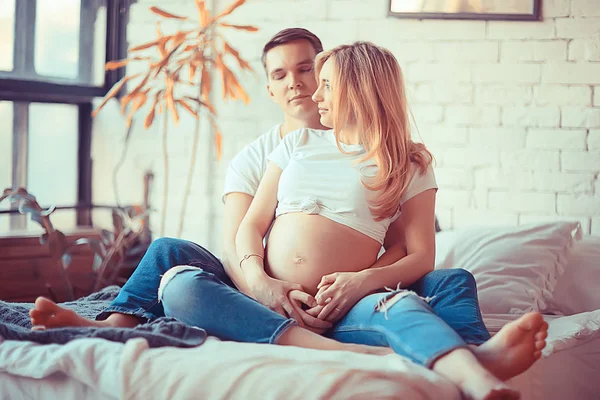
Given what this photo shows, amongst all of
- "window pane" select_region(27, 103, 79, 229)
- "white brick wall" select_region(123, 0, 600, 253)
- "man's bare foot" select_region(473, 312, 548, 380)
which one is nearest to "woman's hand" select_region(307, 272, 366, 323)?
"man's bare foot" select_region(473, 312, 548, 380)

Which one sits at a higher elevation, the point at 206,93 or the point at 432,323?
the point at 206,93

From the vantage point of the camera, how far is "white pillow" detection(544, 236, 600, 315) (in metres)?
2.30

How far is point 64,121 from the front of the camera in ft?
11.2

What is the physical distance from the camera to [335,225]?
1872 millimetres

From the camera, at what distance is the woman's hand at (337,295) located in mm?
1730

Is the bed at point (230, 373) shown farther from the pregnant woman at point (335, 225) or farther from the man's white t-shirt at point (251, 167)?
the man's white t-shirt at point (251, 167)

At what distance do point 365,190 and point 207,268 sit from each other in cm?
43

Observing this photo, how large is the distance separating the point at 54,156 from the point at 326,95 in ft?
5.91

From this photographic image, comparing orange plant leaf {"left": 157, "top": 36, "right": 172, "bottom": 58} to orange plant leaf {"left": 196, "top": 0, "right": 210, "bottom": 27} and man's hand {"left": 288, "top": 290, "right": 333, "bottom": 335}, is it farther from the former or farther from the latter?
man's hand {"left": 288, "top": 290, "right": 333, "bottom": 335}

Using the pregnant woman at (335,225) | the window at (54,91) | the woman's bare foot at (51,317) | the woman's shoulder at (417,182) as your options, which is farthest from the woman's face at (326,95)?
the window at (54,91)

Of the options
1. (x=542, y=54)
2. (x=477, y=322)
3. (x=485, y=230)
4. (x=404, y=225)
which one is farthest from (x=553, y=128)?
(x=477, y=322)

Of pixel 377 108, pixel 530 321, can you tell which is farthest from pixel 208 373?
pixel 377 108

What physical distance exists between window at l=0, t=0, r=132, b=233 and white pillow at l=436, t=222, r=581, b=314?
1692 mm

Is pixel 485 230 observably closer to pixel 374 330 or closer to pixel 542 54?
pixel 542 54
